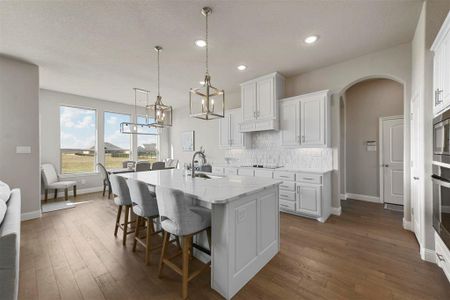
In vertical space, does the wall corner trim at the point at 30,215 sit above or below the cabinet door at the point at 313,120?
below

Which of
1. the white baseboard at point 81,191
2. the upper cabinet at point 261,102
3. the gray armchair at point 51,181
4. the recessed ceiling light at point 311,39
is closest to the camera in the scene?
the recessed ceiling light at point 311,39

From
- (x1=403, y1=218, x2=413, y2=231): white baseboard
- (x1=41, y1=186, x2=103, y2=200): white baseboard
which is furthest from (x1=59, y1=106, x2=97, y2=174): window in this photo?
(x1=403, y1=218, x2=413, y2=231): white baseboard

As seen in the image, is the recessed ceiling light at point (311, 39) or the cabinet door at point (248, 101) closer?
the recessed ceiling light at point (311, 39)

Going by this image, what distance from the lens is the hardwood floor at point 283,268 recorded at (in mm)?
1774

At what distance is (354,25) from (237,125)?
2989 millimetres

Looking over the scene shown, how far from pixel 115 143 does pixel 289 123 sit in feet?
18.9

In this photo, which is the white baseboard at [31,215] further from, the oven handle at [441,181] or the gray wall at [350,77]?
the oven handle at [441,181]

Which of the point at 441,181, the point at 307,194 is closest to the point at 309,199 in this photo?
the point at 307,194

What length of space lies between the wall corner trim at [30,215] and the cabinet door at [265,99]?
4871 mm

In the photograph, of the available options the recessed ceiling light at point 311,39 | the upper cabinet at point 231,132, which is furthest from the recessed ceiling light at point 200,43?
the upper cabinet at point 231,132

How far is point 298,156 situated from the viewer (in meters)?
4.27

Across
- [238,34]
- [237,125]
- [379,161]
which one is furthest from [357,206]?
[238,34]

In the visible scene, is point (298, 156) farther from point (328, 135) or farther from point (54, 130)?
point (54, 130)

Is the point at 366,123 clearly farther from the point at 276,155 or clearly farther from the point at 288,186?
the point at 288,186
